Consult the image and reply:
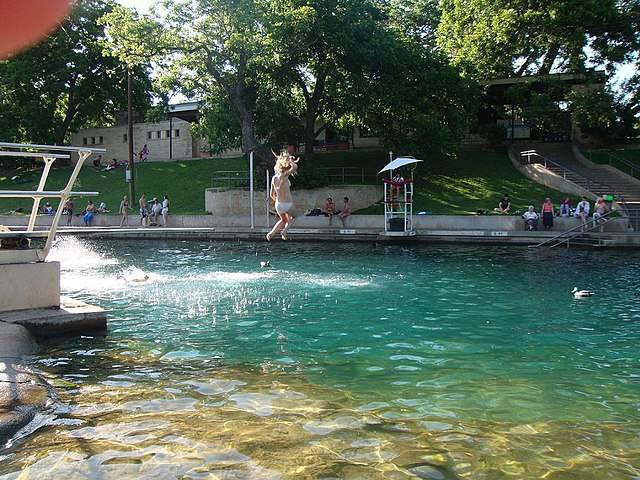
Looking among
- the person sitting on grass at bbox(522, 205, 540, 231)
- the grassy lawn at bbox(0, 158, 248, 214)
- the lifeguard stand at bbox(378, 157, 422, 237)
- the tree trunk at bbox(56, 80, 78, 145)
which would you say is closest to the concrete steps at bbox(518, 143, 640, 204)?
the person sitting on grass at bbox(522, 205, 540, 231)

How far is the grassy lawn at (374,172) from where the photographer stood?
122ft

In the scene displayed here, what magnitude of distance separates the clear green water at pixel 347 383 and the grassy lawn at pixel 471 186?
19392 millimetres

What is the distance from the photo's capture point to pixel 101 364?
8.84 metres

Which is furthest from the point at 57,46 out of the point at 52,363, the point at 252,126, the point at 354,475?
the point at 354,475

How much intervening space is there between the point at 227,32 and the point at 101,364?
27.6 meters

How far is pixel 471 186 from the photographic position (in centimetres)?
3988

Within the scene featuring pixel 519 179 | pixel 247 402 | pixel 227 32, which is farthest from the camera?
pixel 519 179

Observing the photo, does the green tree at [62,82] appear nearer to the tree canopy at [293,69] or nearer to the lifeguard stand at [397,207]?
the tree canopy at [293,69]

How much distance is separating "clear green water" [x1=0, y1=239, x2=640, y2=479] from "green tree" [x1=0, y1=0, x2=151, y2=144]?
48770 mm

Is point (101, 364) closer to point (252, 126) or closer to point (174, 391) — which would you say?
point (174, 391)

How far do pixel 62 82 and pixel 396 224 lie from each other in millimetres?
45649

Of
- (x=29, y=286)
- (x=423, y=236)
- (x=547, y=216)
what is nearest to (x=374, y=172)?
(x=423, y=236)

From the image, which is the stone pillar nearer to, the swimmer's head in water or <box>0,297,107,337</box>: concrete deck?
<box>0,297,107,337</box>: concrete deck

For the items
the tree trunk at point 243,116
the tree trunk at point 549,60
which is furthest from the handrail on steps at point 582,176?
the tree trunk at point 243,116
